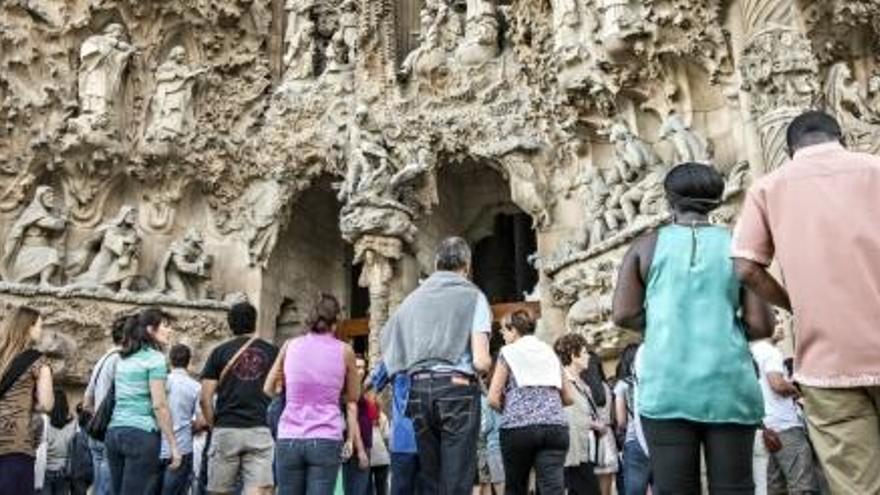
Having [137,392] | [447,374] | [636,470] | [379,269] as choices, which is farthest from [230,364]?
[379,269]

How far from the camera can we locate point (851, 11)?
8203 mm

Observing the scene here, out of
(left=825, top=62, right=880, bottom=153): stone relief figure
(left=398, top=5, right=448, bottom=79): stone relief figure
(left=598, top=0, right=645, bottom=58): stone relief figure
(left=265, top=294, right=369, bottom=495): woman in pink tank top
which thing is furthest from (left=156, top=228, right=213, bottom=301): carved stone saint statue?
(left=265, top=294, right=369, bottom=495): woman in pink tank top

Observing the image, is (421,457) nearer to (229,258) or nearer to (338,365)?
(338,365)

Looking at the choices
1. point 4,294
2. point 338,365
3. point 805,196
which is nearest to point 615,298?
point 805,196

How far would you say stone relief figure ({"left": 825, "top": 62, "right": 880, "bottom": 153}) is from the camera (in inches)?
315

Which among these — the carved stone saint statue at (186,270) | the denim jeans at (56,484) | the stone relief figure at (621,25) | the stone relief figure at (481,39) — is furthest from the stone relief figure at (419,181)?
the denim jeans at (56,484)

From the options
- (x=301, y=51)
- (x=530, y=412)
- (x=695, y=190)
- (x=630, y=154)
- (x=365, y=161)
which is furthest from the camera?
(x=301, y=51)

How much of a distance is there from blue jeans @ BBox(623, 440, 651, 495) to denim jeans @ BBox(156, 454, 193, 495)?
→ 2.59m

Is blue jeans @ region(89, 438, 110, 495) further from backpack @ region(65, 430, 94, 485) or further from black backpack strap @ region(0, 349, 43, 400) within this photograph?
black backpack strap @ region(0, 349, 43, 400)

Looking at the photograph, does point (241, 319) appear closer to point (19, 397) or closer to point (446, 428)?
point (19, 397)

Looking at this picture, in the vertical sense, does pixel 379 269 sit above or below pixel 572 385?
above

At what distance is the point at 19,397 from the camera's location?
4.04 metres

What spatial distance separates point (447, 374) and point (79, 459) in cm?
507

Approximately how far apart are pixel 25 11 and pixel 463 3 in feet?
19.9
